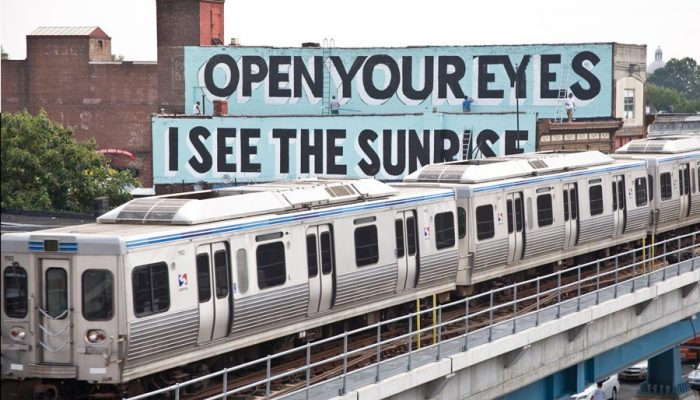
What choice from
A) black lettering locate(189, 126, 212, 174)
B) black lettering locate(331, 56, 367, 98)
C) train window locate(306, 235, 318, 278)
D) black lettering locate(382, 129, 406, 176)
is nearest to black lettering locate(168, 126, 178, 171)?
black lettering locate(189, 126, 212, 174)

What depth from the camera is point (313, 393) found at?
2003 cm

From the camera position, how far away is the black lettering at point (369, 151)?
63375 millimetres

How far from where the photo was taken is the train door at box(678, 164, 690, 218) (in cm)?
3888

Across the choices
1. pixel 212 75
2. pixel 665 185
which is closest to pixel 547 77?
pixel 212 75

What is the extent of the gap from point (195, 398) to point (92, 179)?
3355 cm

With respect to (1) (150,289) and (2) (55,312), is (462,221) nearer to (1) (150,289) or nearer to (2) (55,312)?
(1) (150,289)

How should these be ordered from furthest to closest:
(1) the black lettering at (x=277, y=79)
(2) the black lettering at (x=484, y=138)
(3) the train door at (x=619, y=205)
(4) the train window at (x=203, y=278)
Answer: (1) the black lettering at (x=277, y=79) < (2) the black lettering at (x=484, y=138) < (3) the train door at (x=619, y=205) < (4) the train window at (x=203, y=278)

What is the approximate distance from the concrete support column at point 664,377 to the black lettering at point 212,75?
3259 centimetres

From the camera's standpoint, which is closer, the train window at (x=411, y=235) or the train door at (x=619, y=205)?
the train window at (x=411, y=235)

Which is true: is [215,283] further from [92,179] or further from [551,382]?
[92,179]

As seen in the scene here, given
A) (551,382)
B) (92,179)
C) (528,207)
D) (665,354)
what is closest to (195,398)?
(551,382)

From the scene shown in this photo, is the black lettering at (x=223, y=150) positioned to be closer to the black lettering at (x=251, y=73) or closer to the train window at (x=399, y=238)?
the black lettering at (x=251, y=73)

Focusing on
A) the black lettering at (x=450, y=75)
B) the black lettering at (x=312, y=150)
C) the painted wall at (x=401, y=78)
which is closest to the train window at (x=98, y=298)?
the painted wall at (x=401, y=78)

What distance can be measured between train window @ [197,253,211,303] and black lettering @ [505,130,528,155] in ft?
137
